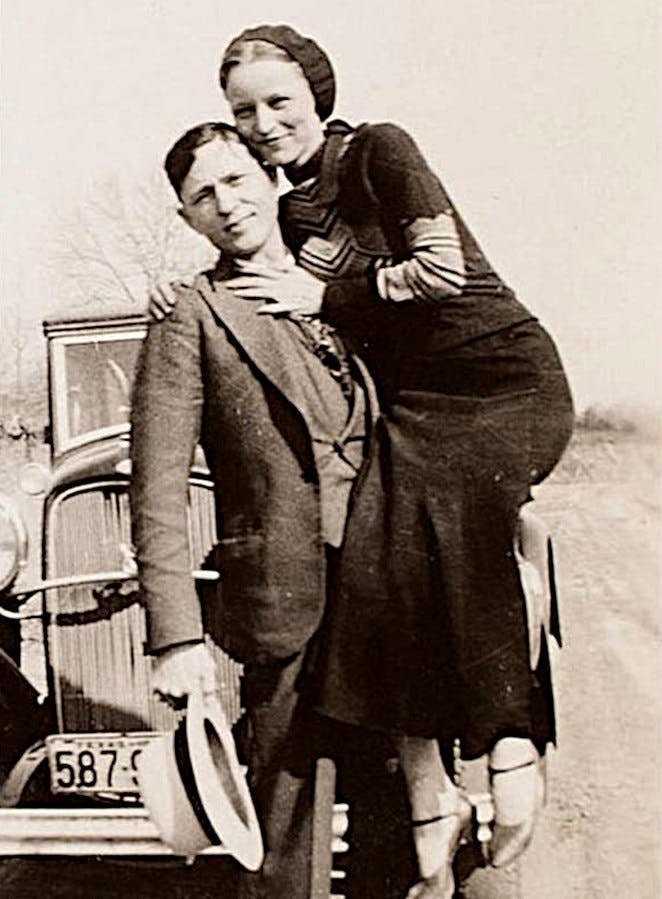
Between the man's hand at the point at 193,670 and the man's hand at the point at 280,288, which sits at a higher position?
Result: the man's hand at the point at 280,288

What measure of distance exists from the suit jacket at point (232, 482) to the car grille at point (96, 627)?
1.1 inches

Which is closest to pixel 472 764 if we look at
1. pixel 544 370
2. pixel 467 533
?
pixel 467 533

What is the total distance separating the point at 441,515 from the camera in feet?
4.64

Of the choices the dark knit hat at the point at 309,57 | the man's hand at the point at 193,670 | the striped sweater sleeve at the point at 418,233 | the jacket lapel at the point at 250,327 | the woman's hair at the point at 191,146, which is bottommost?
the man's hand at the point at 193,670

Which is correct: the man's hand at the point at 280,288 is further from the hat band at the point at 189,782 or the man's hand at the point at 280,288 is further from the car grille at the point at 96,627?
the hat band at the point at 189,782

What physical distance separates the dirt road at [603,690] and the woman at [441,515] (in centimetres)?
2

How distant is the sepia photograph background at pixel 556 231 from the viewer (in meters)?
1.43

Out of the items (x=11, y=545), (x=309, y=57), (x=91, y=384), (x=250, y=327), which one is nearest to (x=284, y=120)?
(x=309, y=57)

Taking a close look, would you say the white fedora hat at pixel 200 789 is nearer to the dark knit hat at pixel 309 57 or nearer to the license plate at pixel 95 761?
the license plate at pixel 95 761

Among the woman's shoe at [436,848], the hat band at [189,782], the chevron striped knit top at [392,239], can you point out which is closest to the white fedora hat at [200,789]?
the hat band at [189,782]

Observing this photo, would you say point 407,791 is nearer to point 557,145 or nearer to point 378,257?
point 378,257

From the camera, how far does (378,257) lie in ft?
4.72

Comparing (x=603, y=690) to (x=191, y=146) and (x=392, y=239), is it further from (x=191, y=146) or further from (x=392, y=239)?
(x=191, y=146)

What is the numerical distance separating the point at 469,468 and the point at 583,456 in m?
0.10
